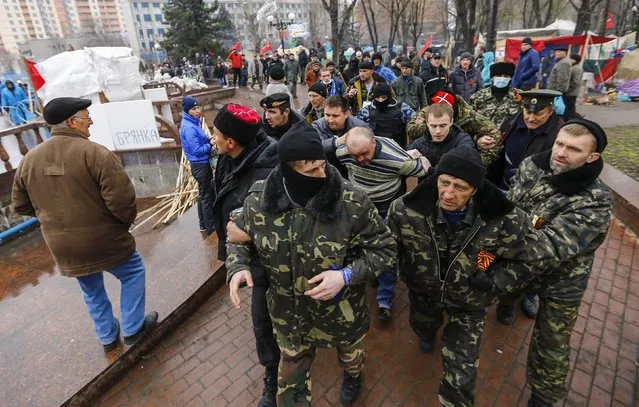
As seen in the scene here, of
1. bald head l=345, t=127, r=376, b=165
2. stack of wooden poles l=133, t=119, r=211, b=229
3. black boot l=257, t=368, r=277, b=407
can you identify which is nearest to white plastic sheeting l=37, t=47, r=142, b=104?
stack of wooden poles l=133, t=119, r=211, b=229

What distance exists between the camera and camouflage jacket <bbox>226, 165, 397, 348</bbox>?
2.10 metres

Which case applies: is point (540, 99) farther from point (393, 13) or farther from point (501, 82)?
point (393, 13)

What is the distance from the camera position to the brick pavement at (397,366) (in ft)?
9.37

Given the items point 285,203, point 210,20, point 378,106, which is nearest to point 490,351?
point 285,203

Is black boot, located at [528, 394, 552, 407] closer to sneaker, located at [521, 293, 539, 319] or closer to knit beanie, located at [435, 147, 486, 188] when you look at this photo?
sneaker, located at [521, 293, 539, 319]

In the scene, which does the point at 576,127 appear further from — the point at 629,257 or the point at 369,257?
the point at 629,257

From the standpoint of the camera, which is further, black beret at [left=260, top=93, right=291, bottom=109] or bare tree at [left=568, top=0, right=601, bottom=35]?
bare tree at [left=568, top=0, right=601, bottom=35]

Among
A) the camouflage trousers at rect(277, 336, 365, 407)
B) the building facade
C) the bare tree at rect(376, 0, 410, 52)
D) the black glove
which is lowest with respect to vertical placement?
the camouflage trousers at rect(277, 336, 365, 407)

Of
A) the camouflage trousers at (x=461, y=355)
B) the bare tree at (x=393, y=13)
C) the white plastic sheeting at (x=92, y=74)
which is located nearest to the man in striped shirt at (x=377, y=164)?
the camouflage trousers at (x=461, y=355)

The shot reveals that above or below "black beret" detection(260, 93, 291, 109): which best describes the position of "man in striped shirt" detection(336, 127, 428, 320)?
below

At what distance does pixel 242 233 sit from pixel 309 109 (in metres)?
4.05

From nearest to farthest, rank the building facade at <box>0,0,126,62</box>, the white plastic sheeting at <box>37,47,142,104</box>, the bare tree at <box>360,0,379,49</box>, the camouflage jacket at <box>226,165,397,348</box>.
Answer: the camouflage jacket at <box>226,165,397,348</box>
the white plastic sheeting at <box>37,47,142,104</box>
the bare tree at <box>360,0,379,49</box>
the building facade at <box>0,0,126,62</box>

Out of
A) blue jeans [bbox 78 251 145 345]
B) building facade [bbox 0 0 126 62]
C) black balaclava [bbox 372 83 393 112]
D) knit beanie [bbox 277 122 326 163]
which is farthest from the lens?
building facade [bbox 0 0 126 62]

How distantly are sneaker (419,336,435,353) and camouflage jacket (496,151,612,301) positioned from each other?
3.47 feet
